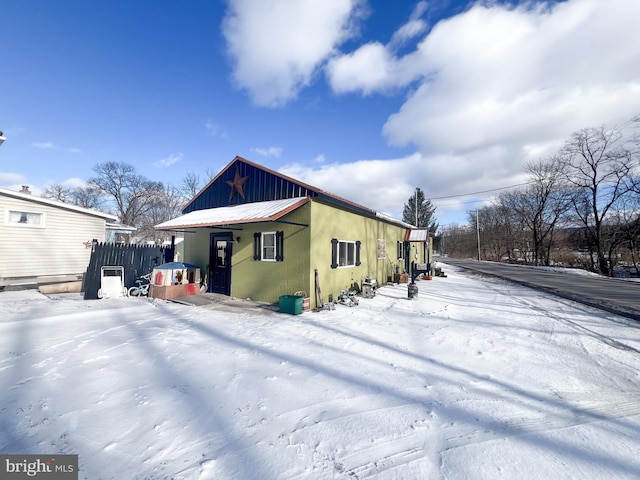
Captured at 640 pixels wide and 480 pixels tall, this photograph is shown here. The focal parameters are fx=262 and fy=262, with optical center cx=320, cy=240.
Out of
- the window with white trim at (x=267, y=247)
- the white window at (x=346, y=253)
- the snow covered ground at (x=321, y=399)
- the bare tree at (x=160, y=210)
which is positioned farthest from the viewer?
the bare tree at (x=160, y=210)

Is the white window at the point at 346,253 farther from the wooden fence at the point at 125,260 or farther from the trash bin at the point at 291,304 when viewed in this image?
the wooden fence at the point at 125,260

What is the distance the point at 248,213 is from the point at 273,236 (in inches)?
41.8

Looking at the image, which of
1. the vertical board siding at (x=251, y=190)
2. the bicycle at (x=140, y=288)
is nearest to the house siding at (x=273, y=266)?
the vertical board siding at (x=251, y=190)

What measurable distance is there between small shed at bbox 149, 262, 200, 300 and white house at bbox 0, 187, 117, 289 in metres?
6.29

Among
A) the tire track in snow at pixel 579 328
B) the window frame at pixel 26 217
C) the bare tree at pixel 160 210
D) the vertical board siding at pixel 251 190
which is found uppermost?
the bare tree at pixel 160 210

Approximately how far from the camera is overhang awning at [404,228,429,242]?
14081 mm

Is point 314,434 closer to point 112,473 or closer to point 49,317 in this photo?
point 112,473

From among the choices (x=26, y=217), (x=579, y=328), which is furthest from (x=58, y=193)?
(x=579, y=328)

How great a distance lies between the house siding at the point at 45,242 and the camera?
10.7 meters

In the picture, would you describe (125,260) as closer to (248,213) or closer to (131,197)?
(248,213)

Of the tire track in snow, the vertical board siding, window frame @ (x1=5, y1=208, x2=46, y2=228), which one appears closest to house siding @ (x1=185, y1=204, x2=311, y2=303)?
the vertical board siding

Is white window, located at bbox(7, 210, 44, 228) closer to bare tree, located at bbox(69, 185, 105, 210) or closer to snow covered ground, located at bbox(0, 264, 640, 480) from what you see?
snow covered ground, located at bbox(0, 264, 640, 480)

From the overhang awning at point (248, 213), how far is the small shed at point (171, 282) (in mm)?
1455

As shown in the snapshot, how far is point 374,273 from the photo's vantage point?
12.1 meters
